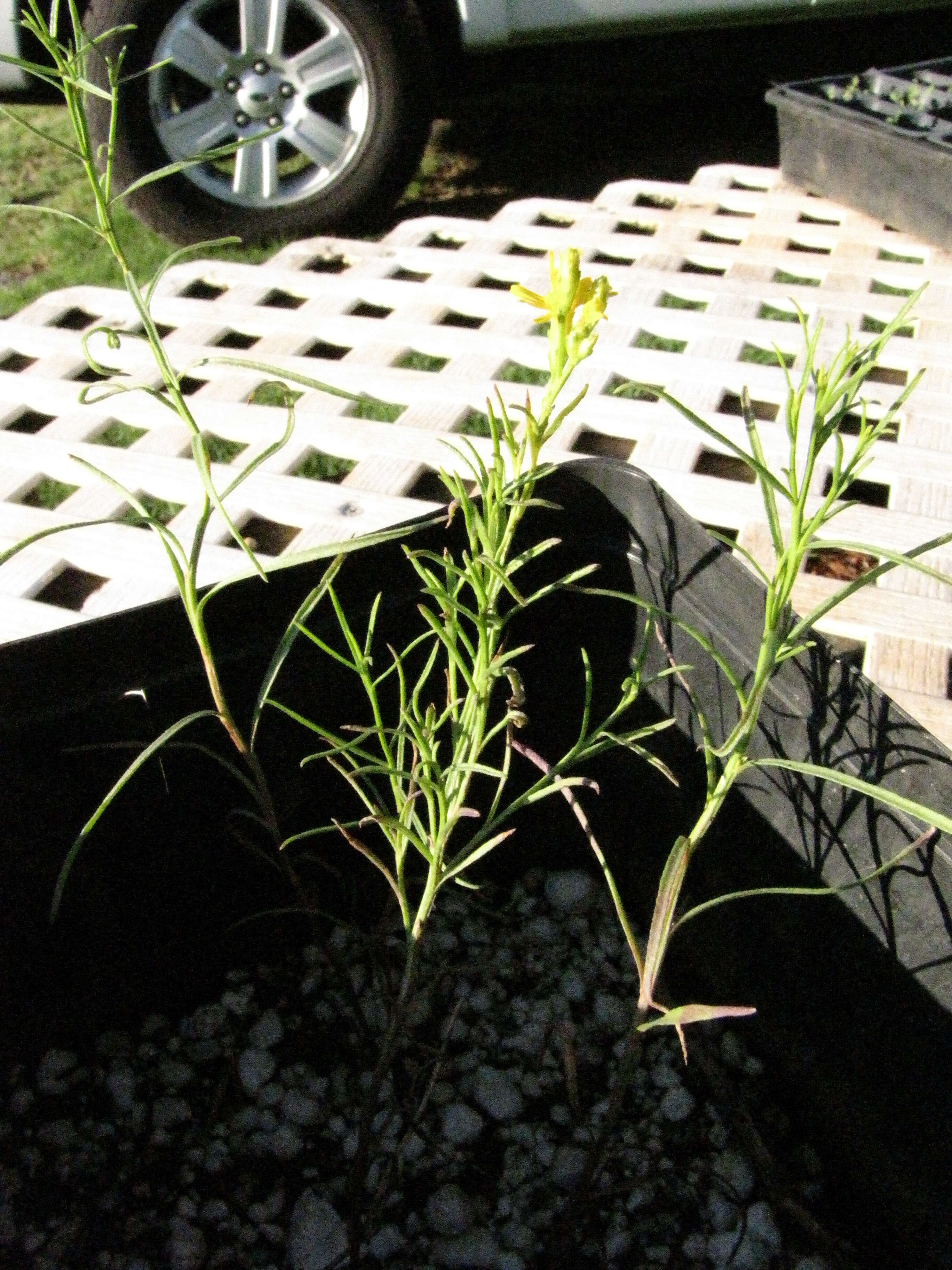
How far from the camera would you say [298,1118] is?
3.65 feet

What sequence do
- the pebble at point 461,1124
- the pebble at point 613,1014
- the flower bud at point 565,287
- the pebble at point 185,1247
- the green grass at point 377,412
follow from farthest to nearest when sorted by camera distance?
the green grass at point 377,412, the pebble at point 613,1014, the pebble at point 461,1124, the pebble at point 185,1247, the flower bud at point 565,287

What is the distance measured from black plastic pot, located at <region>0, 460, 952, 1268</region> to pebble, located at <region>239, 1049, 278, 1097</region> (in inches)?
3.2

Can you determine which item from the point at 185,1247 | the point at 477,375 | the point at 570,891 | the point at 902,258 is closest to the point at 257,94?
the point at 477,375

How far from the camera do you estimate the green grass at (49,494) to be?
211 centimetres

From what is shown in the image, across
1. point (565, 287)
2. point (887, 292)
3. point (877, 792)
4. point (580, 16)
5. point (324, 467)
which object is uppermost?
point (565, 287)

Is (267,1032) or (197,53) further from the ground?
(197,53)

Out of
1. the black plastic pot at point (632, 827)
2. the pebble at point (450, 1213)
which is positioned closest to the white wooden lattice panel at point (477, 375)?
the black plastic pot at point (632, 827)

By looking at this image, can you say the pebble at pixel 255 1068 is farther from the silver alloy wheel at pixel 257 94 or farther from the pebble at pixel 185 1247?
the silver alloy wheel at pixel 257 94

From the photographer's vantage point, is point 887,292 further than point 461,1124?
Yes

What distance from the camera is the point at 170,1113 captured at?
1112 millimetres

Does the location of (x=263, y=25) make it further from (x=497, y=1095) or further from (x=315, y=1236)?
(x=315, y=1236)

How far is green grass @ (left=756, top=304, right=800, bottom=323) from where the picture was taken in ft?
7.29

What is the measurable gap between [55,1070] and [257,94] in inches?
93.9

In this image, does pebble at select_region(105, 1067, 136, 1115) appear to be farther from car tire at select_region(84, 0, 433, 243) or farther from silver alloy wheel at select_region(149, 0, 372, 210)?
silver alloy wheel at select_region(149, 0, 372, 210)
